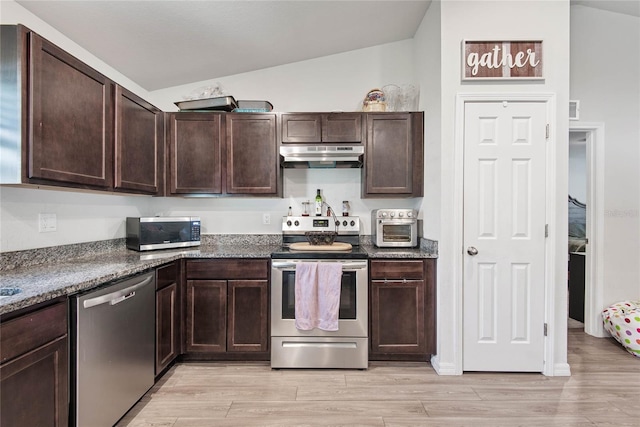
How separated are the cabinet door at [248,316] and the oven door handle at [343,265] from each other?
0.66 ft

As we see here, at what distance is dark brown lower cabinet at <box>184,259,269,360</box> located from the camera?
8.12 ft

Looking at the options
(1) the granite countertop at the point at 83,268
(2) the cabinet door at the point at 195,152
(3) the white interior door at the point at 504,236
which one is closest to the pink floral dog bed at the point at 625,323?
(3) the white interior door at the point at 504,236

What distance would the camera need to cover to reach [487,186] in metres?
2.36

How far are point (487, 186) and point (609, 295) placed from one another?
197 cm

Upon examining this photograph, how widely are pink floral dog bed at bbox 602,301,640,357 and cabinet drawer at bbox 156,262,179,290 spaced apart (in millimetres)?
3855

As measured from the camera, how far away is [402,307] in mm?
2482

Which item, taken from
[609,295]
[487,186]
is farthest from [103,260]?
[609,295]

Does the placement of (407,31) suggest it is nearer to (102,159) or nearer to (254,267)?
(254,267)

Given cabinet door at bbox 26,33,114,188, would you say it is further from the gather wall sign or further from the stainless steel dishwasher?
the gather wall sign

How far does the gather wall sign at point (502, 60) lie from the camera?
2330mm

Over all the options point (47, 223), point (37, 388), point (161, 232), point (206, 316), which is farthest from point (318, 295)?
point (47, 223)

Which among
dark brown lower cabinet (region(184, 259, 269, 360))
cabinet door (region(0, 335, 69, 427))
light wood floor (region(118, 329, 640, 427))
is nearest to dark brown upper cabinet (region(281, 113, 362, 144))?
dark brown lower cabinet (region(184, 259, 269, 360))

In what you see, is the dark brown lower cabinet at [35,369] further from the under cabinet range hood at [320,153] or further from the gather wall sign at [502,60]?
the gather wall sign at [502,60]

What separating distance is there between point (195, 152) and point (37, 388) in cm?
201
